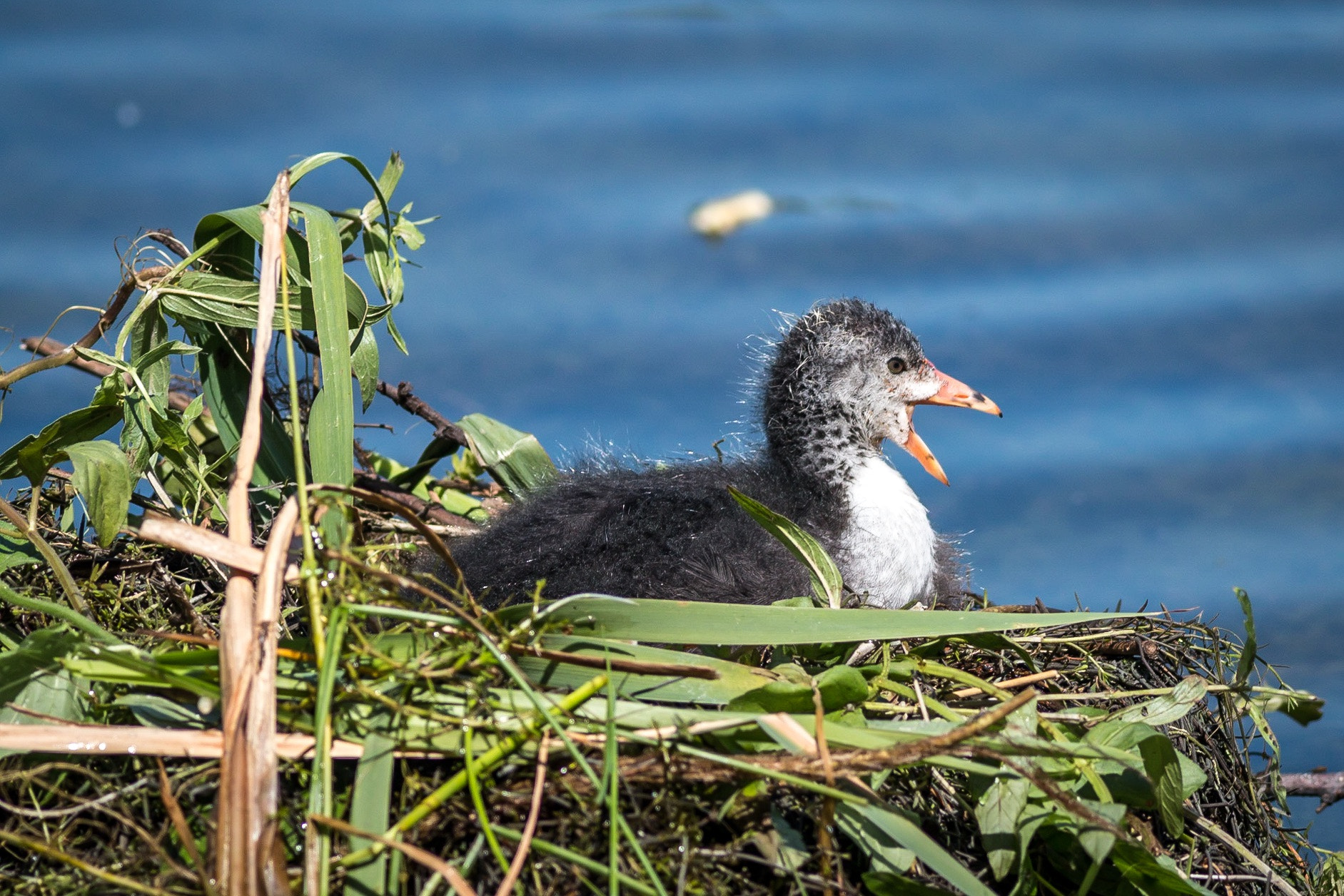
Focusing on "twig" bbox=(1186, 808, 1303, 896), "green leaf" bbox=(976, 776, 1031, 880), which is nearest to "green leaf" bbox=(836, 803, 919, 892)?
"green leaf" bbox=(976, 776, 1031, 880)

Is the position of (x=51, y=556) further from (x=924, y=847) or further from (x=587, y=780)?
(x=924, y=847)

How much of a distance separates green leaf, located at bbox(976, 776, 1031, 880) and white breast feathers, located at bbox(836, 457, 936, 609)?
34.9 inches

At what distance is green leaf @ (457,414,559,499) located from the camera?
2.99 m

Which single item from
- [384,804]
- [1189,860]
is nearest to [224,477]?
[384,804]

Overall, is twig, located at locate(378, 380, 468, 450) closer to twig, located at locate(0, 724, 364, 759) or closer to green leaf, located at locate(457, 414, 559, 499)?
green leaf, located at locate(457, 414, 559, 499)

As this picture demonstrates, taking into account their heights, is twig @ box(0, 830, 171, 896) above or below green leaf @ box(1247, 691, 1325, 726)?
below

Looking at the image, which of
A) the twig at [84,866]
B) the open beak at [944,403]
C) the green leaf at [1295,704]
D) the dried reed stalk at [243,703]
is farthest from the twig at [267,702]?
the open beak at [944,403]

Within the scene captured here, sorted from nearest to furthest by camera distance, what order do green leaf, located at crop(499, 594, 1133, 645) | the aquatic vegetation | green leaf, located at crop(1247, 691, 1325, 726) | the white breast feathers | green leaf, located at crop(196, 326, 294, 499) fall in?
the aquatic vegetation
green leaf, located at crop(499, 594, 1133, 645)
green leaf, located at crop(1247, 691, 1325, 726)
green leaf, located at crop(196, 326, 294, 499)
the white breast feathers

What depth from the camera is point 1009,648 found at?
7.06 feet

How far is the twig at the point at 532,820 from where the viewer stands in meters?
1.38

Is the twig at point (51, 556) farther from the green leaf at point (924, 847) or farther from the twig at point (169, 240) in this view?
the green leaf at point (924, 847)

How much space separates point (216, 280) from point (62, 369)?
234 cm

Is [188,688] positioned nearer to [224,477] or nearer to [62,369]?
[224,477]

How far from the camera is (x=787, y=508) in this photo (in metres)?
2.61
